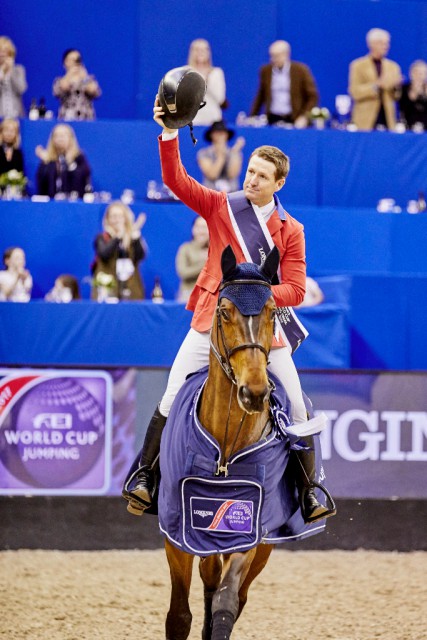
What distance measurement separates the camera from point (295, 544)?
846cm

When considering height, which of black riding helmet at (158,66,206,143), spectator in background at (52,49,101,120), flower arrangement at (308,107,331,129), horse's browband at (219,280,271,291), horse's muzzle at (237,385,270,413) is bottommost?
horse's muzzle at (237,385,270,413)

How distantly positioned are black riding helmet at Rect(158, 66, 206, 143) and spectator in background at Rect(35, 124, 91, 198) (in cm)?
629

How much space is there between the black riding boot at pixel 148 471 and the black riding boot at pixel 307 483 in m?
0.70

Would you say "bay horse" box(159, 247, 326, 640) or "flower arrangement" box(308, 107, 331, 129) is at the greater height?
"flower arrangement" box(308, 107, 331, 129)

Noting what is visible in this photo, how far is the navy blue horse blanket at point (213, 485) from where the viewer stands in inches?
179

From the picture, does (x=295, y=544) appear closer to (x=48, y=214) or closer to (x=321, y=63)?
(x=48, y=214)

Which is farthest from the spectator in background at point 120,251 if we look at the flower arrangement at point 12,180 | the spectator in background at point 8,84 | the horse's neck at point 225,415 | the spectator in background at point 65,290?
the horse's neck at point 225,415

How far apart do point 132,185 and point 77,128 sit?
844 mm

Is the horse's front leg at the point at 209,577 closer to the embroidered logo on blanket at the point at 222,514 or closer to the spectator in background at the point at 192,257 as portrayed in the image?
the embroidered logo on blanket at the point at 222,514

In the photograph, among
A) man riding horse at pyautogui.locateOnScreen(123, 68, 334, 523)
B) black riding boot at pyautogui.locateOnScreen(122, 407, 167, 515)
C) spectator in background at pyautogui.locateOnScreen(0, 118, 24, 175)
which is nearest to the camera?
man riding horse at pyautogui.locateOnScreen(123, 68, 334, 523)

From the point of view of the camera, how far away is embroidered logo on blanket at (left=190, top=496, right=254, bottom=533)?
15.1 feet

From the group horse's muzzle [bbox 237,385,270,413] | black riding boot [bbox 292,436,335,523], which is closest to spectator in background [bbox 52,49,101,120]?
black riding boot [bbox 292,436,335,523]

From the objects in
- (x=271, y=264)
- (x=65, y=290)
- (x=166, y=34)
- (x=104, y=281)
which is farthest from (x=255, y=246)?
(x=166, y=34)

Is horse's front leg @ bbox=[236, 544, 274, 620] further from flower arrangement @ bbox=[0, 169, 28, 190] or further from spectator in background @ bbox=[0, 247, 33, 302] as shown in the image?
flower arrangement @ bbox=[0, 169, 28, 190]
